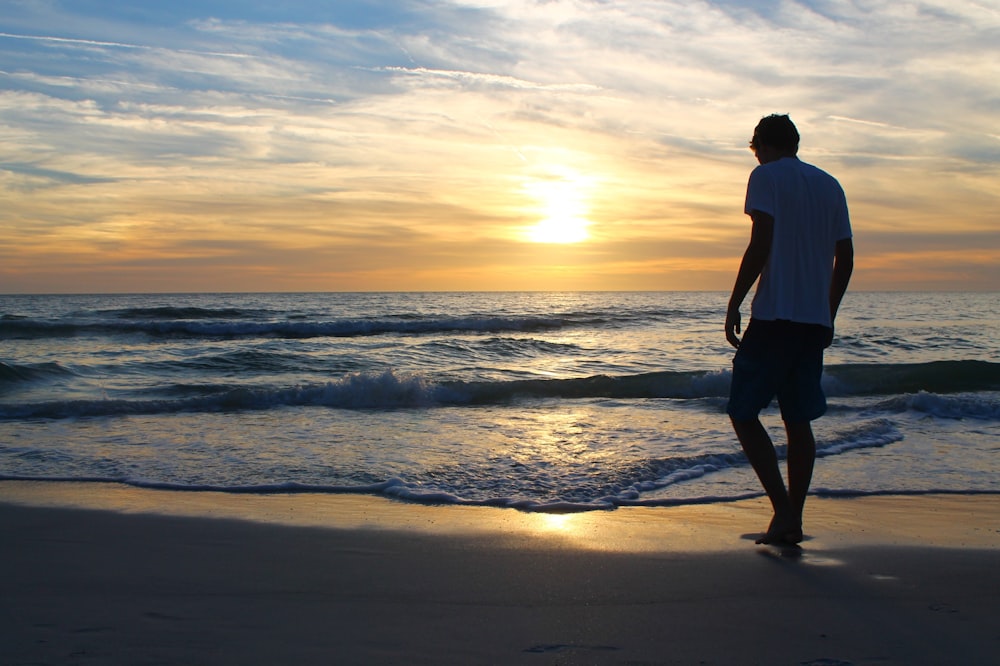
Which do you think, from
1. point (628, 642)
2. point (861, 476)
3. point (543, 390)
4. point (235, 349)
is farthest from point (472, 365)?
point (628, 642)

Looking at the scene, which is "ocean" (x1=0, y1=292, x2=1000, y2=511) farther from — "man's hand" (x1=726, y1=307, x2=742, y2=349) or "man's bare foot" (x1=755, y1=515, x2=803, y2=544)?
"man's hand" (x1=726, y1=307, x2=742, y2=349)

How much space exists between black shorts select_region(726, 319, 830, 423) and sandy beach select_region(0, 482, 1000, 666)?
632 mm

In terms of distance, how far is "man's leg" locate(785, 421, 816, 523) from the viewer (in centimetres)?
348

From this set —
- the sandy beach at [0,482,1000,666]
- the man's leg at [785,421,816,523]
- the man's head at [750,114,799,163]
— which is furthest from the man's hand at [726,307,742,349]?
the sandy beach at [0,482,1000,666]

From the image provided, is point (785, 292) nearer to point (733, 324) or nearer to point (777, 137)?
point (733, 324)

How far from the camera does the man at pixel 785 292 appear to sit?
324 cm

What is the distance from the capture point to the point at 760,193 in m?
3.25

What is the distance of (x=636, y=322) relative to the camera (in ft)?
94.8

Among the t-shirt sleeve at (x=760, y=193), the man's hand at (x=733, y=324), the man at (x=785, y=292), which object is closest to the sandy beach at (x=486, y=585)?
the man at (x=785, y=292)

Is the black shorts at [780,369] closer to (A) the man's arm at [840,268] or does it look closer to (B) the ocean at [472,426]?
(A) the man's arm at [840,268]

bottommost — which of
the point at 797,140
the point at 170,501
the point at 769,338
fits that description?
the point at 170,501

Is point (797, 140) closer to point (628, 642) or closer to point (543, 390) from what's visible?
point (628, 642)

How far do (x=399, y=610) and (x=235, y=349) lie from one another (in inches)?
552

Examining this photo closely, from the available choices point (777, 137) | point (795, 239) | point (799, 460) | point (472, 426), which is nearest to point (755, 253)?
point (795, 239)
